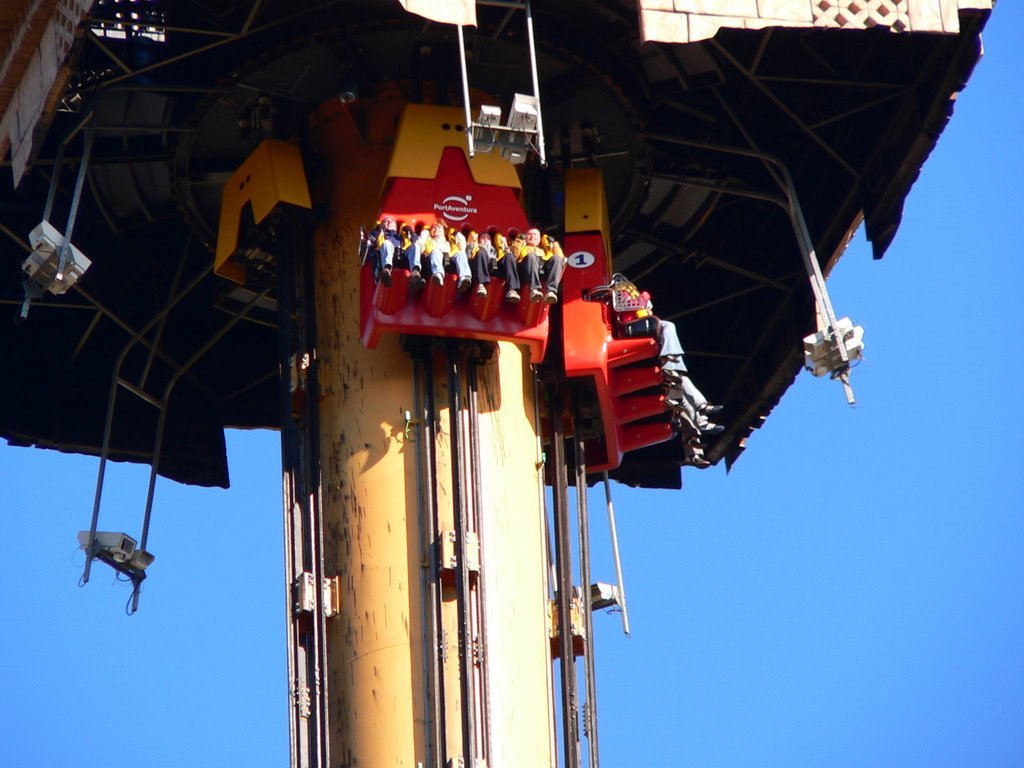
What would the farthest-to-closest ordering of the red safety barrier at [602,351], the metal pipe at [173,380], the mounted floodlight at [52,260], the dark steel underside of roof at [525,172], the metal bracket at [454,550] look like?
the metal pipe at [173,380] < the red safety barrier at [602,351] < the dark steel underside of roof at [525,172] < the mounted floodlight at [52,260] < the metal bracket at [454,550]

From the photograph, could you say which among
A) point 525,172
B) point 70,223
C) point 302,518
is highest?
point 525,172

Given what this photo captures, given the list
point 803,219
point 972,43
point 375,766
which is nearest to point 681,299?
point 803,219

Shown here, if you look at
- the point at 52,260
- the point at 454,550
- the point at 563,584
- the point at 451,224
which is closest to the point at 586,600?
the point at 563,584

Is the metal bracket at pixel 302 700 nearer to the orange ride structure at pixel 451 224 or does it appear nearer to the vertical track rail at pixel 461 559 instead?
the orange ride structure at pixel 451 224

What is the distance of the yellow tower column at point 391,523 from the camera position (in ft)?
149

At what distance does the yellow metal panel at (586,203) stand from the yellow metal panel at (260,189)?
15.5 ft

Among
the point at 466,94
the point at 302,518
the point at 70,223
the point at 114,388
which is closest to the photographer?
the point at 466,94

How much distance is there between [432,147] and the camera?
48.2m

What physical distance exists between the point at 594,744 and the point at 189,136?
12987mm

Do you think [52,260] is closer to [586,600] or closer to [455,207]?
[455,207]

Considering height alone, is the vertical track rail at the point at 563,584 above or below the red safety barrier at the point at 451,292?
below

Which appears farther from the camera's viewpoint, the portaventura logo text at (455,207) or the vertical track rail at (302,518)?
the portaventura logo text at (455,207)

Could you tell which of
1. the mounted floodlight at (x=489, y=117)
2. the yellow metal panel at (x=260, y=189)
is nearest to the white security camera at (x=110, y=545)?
the yellow metal panel at (x=260, y=189)

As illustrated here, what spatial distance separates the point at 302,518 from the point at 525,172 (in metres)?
7.93
